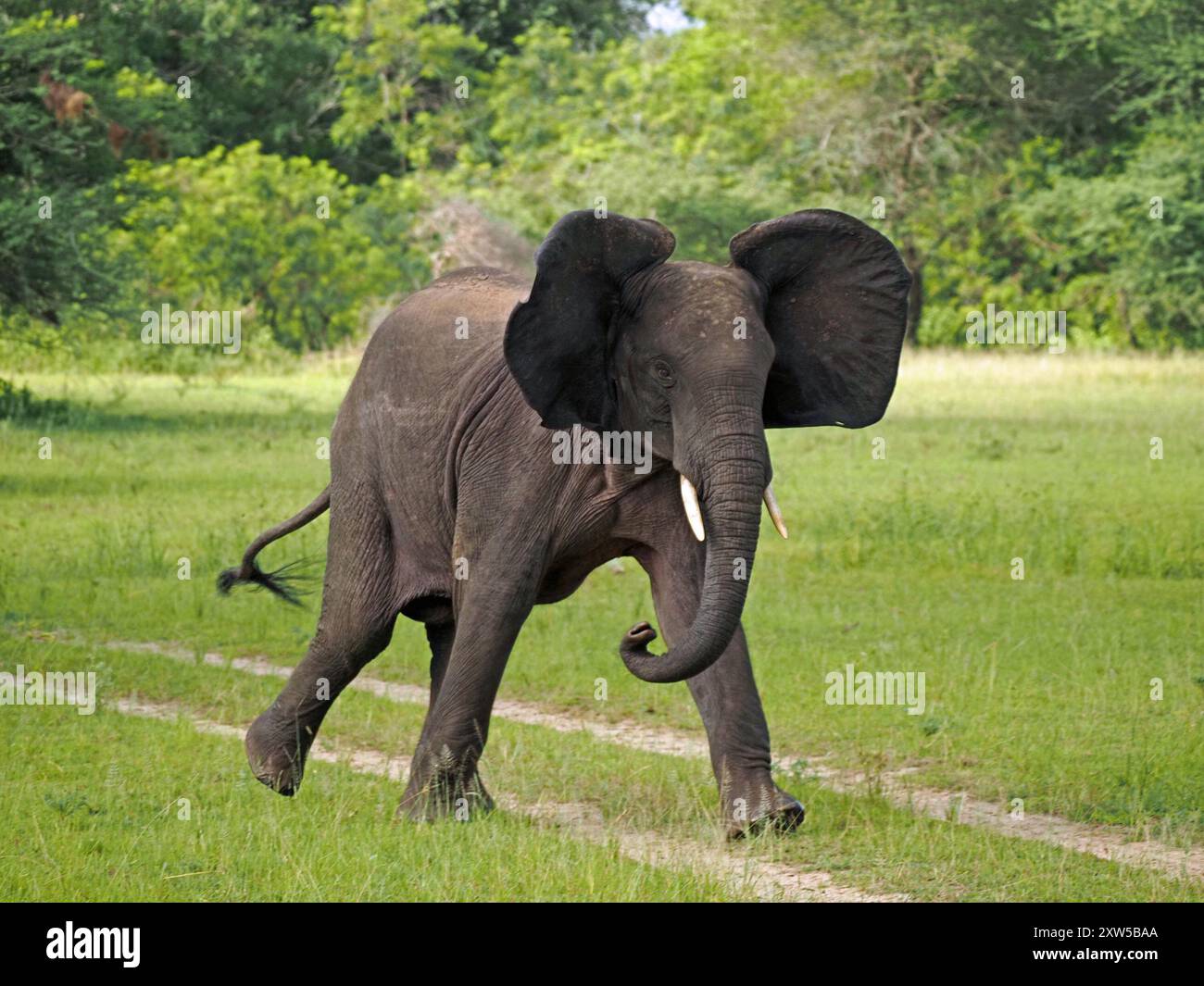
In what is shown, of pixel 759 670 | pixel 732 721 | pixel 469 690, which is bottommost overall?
pixel 732 721

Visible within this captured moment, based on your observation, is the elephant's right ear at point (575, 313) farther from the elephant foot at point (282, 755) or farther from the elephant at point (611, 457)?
the elephant foot at point (282, 755)

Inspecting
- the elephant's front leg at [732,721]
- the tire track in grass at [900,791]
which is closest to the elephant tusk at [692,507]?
the elephant's front leg at [732,721]

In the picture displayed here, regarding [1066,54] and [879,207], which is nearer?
[879,207]

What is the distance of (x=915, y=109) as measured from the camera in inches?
1769

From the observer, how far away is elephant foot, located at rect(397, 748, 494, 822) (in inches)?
307

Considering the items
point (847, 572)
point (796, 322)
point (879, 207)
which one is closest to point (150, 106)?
point (879, 207)

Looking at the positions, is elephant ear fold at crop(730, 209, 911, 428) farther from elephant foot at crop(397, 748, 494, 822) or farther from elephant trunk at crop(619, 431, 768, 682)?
elephant foot at crop(397, 748, 494, 822)

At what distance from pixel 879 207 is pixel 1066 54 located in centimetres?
2694

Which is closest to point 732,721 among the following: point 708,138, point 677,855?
point 677,855

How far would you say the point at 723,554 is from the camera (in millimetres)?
7090

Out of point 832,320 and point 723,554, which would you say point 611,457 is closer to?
point 723,554

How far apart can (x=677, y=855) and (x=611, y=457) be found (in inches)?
57.1

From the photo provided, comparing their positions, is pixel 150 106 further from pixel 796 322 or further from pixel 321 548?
pixel 796 322

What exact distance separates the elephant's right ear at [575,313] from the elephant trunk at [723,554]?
756 mm
